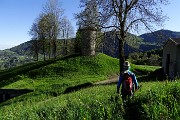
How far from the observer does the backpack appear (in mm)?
12961

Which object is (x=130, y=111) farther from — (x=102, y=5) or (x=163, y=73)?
(x=163, y=73)

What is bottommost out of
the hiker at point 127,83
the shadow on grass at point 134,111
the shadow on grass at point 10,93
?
the shadow on grass at point 10,93

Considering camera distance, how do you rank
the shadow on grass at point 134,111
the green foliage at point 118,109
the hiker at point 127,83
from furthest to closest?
1. the hiker at point 127,83
2. the shadow on grass at point 134,111
3. the green foliage at point 118,109

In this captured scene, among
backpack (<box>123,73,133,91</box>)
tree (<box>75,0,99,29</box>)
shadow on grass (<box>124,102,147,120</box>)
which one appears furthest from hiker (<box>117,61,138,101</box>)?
tree (<box>75,0,99,29</box>)

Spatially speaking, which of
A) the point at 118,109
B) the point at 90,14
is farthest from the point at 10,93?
the point at 118,109

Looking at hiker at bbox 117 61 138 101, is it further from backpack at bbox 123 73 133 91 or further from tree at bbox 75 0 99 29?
tree at bbox 75 0 99 29

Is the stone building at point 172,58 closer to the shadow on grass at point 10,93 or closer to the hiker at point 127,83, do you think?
the shadow on grass at point 10,93

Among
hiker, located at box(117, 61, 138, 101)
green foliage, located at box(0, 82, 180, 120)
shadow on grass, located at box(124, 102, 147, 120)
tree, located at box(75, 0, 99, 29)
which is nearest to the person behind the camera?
green foliage, located at box(0, 82, 180, 120)

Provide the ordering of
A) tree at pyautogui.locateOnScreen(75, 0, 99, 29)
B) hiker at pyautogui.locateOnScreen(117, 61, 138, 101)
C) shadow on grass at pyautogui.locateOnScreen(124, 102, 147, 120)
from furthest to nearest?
1. tree at pyautogui.locateOnScreen(75, 0, 99, 29)
2. hiker at pyautogui.locateOnScreen(117, 61, 138, 101)
3. shadow on grass at pyautogui.locateOnScreen(124, 102, 147, 120)

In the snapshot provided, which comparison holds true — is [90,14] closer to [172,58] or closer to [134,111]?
[172,58]

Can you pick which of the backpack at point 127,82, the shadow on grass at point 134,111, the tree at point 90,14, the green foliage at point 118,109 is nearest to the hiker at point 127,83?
the backpack at point 127,82

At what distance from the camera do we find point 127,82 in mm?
13086

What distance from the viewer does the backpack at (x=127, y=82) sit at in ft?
42.5

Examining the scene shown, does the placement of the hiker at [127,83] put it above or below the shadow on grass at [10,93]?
above
